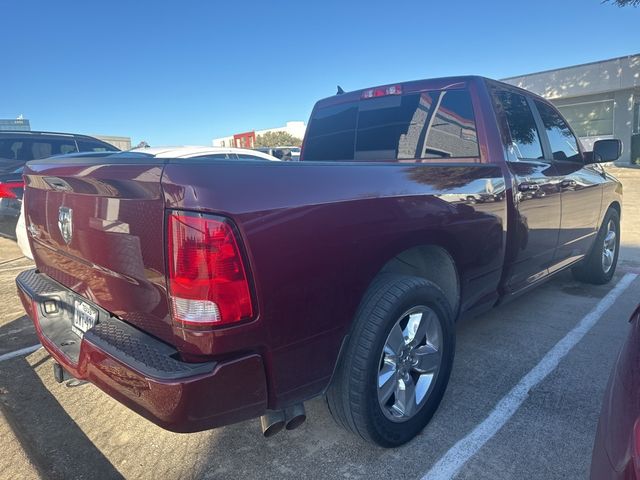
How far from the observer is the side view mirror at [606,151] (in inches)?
170

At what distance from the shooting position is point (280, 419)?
1.87 m

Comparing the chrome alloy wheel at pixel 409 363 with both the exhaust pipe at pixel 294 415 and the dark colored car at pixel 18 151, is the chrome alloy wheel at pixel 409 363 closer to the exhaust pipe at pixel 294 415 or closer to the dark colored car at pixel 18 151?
the exhaust pipe at pixel 294 415

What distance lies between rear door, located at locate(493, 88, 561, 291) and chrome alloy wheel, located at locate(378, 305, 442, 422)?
102 centimetres

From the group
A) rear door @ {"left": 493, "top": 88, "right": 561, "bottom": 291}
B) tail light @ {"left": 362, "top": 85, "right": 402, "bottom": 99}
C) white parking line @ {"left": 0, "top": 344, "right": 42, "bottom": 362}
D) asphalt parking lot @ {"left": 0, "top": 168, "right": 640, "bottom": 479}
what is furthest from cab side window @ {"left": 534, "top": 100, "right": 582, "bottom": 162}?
white parking line @ {"left": 0, "top": 344, "right": 42, "bottom": 362}

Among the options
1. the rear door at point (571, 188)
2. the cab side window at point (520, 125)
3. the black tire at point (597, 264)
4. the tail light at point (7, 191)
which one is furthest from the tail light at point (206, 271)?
the tail light at point (7, 191)

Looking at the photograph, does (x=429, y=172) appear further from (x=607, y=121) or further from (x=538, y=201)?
(x=607, y=121)

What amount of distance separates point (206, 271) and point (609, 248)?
5.17 meters

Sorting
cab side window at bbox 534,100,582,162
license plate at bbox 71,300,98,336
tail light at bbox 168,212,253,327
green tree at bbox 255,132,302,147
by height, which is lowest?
license plate at bbox 71,300,98,336

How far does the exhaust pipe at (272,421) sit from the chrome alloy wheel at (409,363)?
0.55 meters

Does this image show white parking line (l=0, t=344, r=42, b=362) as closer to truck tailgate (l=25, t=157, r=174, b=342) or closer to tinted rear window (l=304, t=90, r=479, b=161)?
truck tailgate (l=25, t=157, r=174, b=342)

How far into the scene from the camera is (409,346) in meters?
2.38

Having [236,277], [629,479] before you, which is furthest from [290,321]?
[629,479]

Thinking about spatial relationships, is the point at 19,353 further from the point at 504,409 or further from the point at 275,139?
the point at 275,139

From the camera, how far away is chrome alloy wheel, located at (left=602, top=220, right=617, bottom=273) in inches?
198
